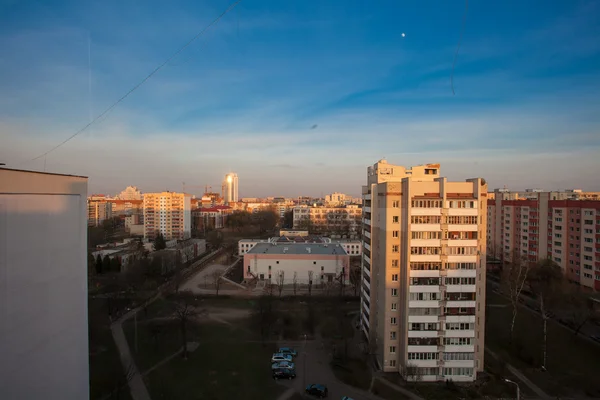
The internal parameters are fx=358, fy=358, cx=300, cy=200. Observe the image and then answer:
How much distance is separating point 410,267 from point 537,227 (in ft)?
34.4

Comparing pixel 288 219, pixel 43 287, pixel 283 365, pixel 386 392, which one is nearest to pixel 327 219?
pixel 288 219

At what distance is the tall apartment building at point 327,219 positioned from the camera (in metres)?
26.0

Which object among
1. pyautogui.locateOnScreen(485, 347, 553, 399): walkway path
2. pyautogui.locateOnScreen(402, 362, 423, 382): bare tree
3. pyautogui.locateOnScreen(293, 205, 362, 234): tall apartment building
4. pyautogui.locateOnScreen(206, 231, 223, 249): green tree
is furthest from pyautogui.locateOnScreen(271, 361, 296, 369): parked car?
pyautogui.locateOnScreen(293, 205, 362, 234): tall apartment building

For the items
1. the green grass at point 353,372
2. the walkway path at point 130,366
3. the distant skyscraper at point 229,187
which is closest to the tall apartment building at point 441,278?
the green grass at point 353,372

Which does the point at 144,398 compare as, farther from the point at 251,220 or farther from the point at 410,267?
the point at 251,220

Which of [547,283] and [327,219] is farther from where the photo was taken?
[327,219]

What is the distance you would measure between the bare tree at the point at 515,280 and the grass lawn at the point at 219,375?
520 centimetres

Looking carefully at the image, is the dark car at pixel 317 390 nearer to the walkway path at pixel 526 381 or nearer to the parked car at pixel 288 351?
the parked car at pixel 288 351

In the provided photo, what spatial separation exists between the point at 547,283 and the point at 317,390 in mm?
8517

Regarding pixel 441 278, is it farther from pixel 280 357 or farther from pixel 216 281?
pixel 216 281

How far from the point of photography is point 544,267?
11438 millimetres

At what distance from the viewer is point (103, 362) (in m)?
6.14

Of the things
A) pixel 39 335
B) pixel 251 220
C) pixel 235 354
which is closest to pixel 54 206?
pixel 39 335

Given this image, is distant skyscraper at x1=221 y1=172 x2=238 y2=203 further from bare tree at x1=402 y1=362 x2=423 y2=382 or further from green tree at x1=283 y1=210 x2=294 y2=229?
bare tree at x1=402 y1=362 x2=423 y2=382
